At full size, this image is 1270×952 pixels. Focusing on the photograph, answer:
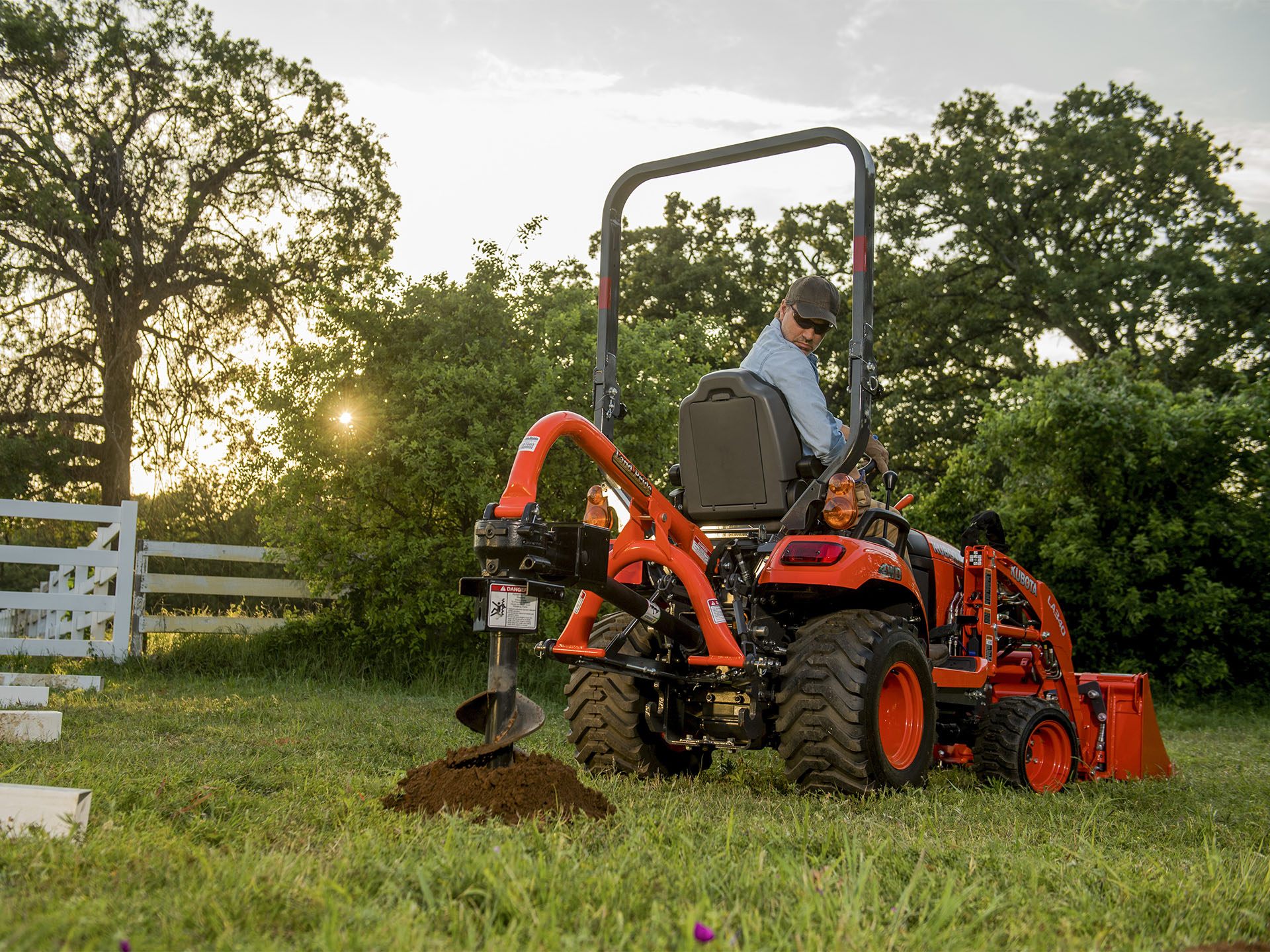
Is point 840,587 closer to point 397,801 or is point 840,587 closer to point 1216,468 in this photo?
point 397,801

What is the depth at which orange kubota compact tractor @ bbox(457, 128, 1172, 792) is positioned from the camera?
442 centimetres

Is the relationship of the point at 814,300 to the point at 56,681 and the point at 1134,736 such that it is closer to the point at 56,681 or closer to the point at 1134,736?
the point at 1134,736

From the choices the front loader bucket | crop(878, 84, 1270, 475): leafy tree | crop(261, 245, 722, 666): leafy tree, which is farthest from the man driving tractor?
crop(878, 84, 1270, 475): leafy tree

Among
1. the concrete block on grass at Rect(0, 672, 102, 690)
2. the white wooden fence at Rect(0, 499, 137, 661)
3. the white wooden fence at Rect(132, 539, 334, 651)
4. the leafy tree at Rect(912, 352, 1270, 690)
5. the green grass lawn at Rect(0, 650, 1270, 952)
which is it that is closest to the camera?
the green grass lawn at Rect(0, 650, 1270, 952)

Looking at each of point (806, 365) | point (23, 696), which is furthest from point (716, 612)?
point (23, 696)

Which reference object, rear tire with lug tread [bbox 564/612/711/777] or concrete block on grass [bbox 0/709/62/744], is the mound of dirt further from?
concrete block on grass [bbox 0/709/62/744]

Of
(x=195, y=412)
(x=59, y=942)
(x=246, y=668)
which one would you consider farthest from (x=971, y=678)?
→ (x=195, y=412)

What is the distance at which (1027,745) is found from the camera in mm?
5645

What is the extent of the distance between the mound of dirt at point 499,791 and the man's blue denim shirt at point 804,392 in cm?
194

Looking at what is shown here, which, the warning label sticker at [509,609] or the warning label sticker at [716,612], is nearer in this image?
the warning label sticker at [509,609]

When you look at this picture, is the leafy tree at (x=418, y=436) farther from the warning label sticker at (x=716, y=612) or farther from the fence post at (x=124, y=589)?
the warning label sticker at (x=716, y=612)

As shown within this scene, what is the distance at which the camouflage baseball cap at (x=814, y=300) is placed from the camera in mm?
5066

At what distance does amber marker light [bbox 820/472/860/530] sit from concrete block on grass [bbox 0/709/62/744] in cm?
342

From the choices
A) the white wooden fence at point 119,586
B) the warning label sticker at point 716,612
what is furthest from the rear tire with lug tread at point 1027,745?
the white wooden fence at point 119,586
